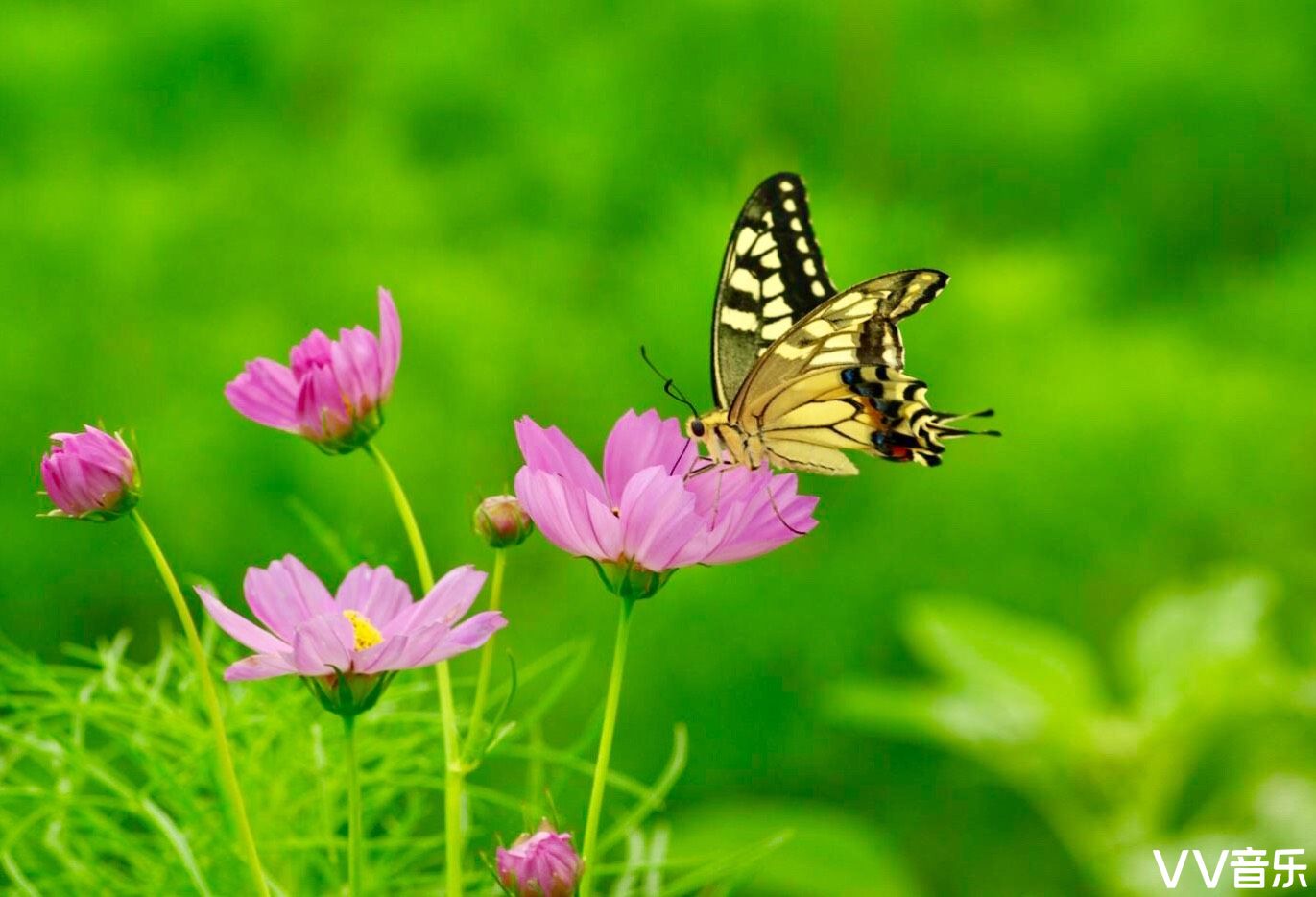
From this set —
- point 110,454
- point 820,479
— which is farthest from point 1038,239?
point 110,454

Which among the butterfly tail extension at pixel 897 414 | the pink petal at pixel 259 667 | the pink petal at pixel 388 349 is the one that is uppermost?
the butterfly tail extension at pixel 897 414

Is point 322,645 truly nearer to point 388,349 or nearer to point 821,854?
point 388,349

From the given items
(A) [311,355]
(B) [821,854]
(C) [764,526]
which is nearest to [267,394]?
(A) [311,355]

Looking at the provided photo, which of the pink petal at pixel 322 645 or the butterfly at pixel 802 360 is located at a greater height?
the butterfly at pixel 802 360

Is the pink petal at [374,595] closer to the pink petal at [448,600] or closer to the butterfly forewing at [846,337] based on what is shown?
the pink petal at [448,600]

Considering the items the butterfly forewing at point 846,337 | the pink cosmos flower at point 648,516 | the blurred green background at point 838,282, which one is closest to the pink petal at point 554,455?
the pink cosmos flower at point 648,516

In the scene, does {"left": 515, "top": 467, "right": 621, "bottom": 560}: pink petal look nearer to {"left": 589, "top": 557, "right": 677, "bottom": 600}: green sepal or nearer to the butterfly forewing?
{"left": 589, "top": 557, "right": 677, "bottom": 600}: green sepal
